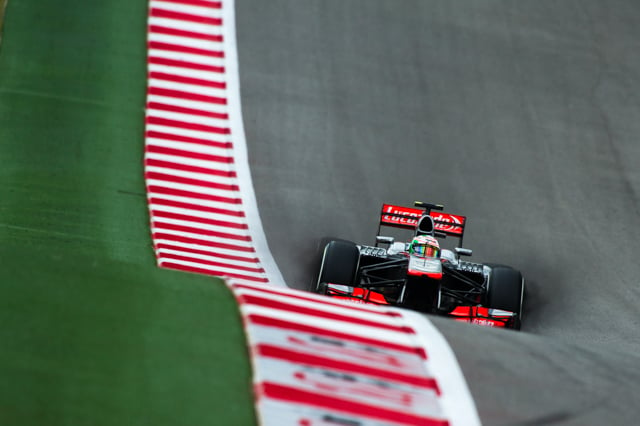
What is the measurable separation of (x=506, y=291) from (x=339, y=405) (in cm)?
410

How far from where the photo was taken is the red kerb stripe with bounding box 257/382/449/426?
13.5 feet

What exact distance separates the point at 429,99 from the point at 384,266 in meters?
4.21

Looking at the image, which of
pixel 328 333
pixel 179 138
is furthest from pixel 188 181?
pixel 328 333

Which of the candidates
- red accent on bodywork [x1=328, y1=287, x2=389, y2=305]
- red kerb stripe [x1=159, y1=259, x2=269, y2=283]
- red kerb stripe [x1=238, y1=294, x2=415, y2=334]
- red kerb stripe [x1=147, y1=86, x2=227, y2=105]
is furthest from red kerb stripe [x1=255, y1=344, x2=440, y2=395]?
red kerb stripe [x1=147, y1=86, x2=227, y2=105]

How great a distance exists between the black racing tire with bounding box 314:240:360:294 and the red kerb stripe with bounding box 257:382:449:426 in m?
3.72

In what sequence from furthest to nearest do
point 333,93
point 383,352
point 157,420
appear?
point 333,93, point 383,352, point 157,420

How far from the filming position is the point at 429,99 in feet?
38.4

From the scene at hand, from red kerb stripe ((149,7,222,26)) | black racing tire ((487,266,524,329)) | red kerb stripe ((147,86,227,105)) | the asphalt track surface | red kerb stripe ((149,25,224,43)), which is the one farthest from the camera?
red kerb stripe ((149,7,222,26))

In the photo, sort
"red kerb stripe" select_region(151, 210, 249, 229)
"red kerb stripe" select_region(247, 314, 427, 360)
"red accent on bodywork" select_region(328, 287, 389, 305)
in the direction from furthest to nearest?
"red kerb stripe" select_region(151, 210, 249, 229) < "red accent on bodywork" select_region(328, 287, 389, 305) < "red kerb stripe" select_region(247, 314, 427, 360)

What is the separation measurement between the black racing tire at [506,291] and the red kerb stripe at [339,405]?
3.80m

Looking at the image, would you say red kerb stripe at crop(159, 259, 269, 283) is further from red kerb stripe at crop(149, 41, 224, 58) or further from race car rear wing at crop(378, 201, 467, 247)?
red kerb stripe at crop(149, 41, 224, 58)

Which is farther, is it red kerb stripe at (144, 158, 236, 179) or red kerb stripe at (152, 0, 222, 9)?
red kerb stripe at (152, 0, 222, 9)

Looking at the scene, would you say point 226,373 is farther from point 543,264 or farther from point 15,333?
point 543,264

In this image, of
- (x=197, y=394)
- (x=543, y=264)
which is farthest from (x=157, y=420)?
(x=543, y=264)
